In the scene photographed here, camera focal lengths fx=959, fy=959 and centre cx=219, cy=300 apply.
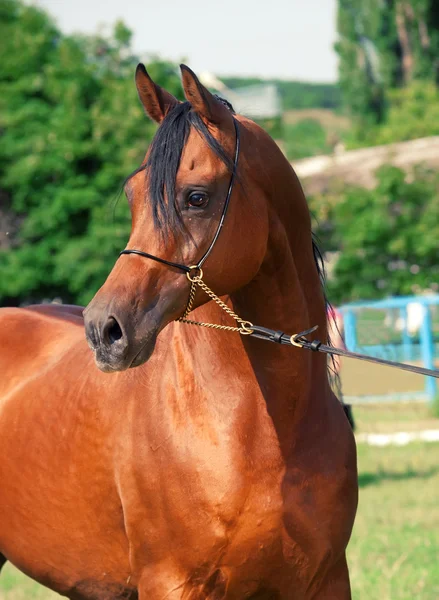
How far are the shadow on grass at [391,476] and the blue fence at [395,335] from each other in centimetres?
622

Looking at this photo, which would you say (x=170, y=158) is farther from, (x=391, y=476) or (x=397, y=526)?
(x=391, y=476)

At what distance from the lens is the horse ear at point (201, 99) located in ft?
9.20

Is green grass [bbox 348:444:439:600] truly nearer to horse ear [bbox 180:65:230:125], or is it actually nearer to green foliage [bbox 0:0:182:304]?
horse ear [bbox 180:65:230:125]

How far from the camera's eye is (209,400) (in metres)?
3.08

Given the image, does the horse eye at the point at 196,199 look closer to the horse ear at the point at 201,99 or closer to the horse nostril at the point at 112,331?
the horse ear at the point at 201,99

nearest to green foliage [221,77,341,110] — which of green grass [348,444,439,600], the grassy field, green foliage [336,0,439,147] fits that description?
green foliage [336,0,439,147]

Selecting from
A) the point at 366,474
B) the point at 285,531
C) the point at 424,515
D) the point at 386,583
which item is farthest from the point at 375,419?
the point at 285,531

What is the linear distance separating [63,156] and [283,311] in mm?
16170

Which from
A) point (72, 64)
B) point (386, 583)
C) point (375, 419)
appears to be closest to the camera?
point (386, 583)

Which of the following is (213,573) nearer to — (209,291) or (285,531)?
(285,531)

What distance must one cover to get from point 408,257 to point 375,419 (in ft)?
22.7

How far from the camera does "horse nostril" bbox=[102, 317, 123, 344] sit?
2.62 meters

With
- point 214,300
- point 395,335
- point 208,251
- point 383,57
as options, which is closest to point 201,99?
point 208,251

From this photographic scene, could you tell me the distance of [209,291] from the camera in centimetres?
287
